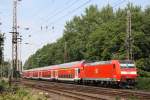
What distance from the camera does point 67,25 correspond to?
12612cm

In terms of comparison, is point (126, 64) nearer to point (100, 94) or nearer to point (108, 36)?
point (100, 94)

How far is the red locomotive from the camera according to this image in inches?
1634

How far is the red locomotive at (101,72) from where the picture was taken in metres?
41.5

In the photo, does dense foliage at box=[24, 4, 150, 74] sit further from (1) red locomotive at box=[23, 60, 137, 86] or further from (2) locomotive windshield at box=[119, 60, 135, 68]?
(2) locomotive windshield at box=[119, 60, 135, 68]

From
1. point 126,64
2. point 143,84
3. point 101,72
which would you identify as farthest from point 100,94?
point 143,84

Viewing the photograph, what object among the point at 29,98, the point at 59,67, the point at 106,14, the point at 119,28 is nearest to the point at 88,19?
the point at 106,14

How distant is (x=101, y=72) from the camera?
45.1m

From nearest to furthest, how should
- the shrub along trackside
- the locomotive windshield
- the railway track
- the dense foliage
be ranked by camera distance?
1. the railway track
2. the locomotive windshield
3. the shrub along trackside
4. the dense foliage

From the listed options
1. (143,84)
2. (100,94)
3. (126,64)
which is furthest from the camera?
(143,84)

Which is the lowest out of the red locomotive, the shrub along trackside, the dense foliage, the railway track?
the railway track

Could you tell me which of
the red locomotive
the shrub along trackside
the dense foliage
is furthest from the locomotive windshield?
the dense foliage

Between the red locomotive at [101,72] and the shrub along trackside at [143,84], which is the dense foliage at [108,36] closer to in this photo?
the red locomotive at [101,72]

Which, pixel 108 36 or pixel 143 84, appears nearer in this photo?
pixel 143 84

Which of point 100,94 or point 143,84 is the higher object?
point 143,84
